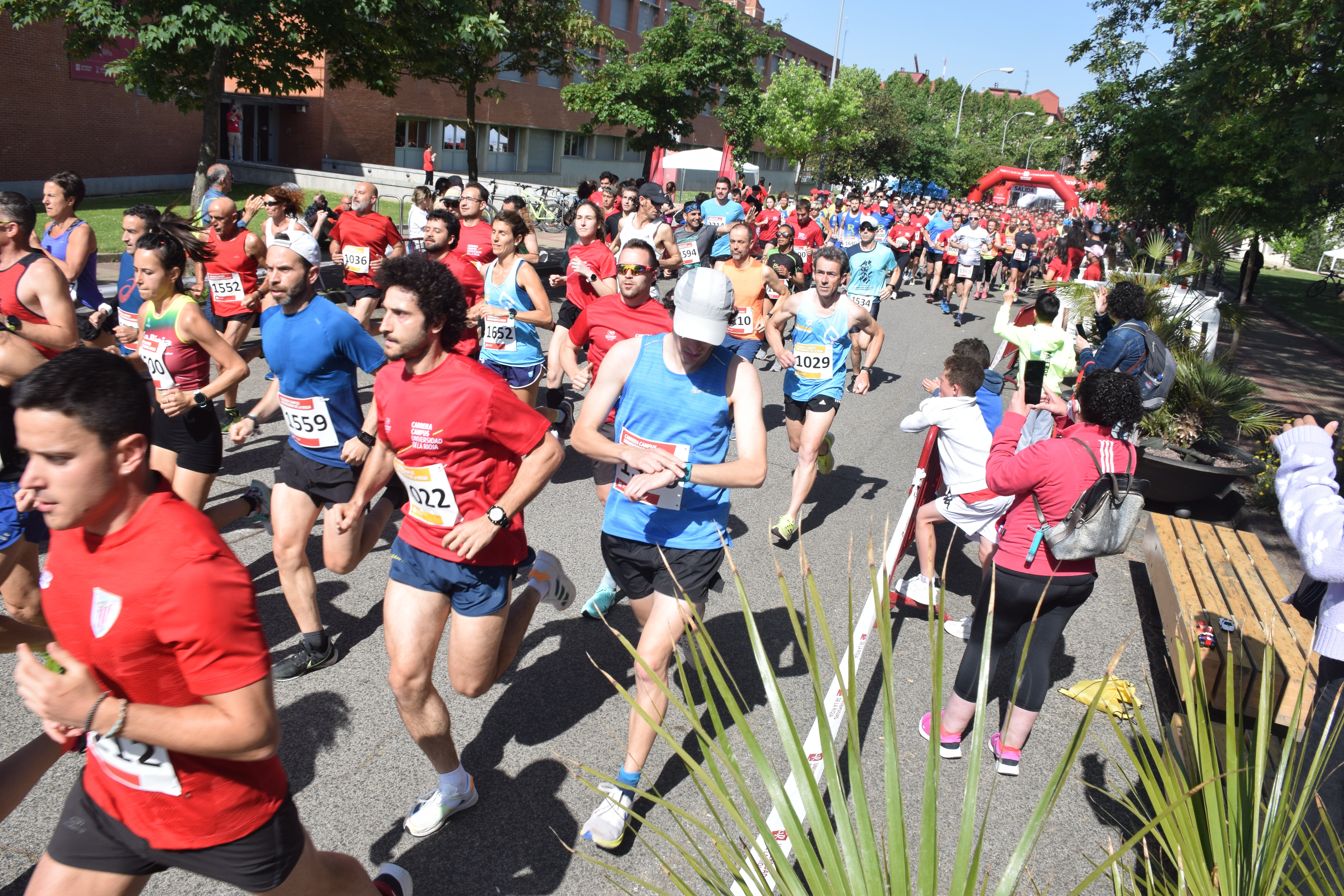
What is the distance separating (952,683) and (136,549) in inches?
155

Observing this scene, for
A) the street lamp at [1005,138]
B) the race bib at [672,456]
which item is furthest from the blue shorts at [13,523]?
the street lamp at [1005,138]

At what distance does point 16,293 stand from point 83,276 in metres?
1.74

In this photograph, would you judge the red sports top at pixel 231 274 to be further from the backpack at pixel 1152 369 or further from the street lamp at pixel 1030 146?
the street lamp at pixel 1030 146

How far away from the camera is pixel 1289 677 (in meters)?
4.47

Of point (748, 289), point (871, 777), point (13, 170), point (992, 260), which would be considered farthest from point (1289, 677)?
point (13, 170)

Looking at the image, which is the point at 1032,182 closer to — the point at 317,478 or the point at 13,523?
the point at 317,478

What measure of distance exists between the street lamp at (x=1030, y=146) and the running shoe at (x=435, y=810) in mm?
67235

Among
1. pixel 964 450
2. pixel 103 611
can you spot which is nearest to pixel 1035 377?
pixel 964 450

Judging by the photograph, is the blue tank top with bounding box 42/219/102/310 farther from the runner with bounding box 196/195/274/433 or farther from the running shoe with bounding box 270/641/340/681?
the running shoe with bounding box 270/641/340/681

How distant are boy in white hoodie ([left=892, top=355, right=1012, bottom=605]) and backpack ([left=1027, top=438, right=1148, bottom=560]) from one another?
1243 millimetres

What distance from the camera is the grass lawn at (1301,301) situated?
72.9 ft

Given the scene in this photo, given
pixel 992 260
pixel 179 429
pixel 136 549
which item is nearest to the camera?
pixel 136 549

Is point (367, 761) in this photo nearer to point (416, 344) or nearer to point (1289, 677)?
point (416, 344)

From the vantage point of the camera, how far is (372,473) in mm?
3582
